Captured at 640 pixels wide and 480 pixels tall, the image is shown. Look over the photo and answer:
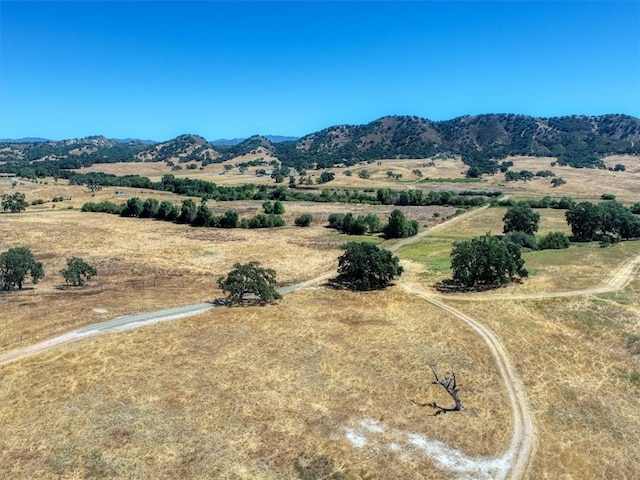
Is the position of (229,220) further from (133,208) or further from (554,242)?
(554,242)

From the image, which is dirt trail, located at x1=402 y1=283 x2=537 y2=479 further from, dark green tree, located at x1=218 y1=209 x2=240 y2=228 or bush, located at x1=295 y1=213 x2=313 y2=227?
dark green tree, located at x1=218 y1=209 x2=240 y2=228

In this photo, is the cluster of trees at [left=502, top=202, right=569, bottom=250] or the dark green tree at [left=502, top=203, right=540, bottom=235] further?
the dark green tree at [left=502, top=203, right=540, bottom=235]

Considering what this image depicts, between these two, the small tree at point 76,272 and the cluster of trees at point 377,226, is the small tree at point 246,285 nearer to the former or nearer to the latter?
the small tree at point 76,272

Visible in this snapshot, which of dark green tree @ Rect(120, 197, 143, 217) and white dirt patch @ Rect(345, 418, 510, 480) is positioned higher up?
dark green tree @ Rect(120, 197, 143, 217)

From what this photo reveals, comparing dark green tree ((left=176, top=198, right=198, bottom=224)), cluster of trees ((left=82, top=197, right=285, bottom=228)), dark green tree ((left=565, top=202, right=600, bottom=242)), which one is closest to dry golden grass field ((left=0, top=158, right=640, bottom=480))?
dark green tree ((left=565, top=202, right=600, bottom=242))

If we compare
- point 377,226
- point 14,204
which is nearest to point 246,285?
point 377,226
